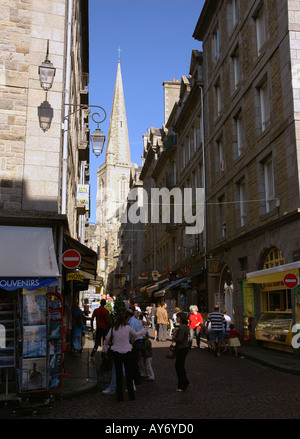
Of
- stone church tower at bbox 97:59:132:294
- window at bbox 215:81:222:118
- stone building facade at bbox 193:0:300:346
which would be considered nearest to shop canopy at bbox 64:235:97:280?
stone building facade at bbox 193:0:300:346

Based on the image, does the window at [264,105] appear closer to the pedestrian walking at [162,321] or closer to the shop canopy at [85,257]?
the shop canopy at [85,257]

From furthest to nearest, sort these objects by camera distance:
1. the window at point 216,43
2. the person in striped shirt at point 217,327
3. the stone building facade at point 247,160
Result: the window at point 216,43
the stone building facade at point 247,160
the person in striped shirt at point 217,327

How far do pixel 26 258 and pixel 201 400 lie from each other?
4.34 meters

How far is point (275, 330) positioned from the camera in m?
15.7

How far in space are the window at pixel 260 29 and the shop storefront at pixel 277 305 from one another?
9753 mm

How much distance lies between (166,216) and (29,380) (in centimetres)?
2989

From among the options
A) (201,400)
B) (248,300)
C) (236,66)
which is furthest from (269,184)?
(201,400)

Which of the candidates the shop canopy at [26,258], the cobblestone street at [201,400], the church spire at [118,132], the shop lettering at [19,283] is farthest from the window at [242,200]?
the church spire at [118,132]

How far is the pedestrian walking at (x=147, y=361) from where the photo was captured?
392 inches

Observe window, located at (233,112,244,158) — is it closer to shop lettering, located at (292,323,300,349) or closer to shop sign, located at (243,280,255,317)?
shop sign, located at (243,280,255,317)

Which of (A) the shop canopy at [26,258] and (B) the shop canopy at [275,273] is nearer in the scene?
(A) the shop canopy at [26,258]

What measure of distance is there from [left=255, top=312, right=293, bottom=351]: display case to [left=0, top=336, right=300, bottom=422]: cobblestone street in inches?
132
